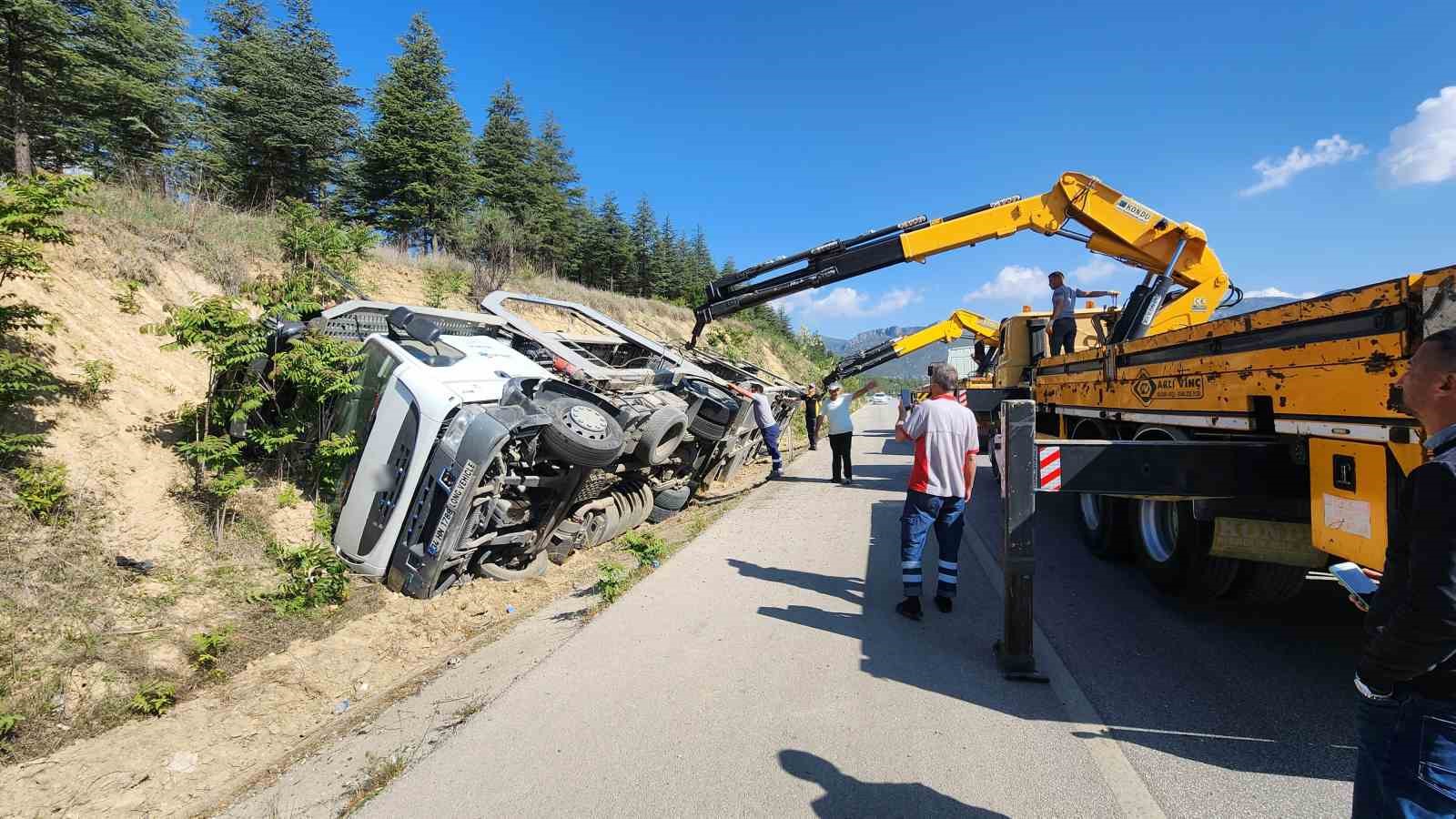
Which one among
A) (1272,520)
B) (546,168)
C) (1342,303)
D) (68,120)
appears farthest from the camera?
(546,168)

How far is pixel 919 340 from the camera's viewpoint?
16781 millimetres

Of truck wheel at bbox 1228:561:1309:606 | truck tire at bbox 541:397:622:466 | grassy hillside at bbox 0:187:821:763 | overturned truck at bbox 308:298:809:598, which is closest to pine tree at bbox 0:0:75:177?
grassy hillside at bbox 0:187:821:763

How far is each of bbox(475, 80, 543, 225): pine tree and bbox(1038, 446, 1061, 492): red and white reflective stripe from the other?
2910 centimetres

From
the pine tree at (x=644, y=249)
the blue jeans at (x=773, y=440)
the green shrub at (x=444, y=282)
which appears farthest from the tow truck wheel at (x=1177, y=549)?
the pine tree at (x=644, y=249)

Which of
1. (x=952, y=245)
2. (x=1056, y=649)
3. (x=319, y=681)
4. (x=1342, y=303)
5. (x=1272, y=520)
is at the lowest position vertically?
(x=319, y=681)

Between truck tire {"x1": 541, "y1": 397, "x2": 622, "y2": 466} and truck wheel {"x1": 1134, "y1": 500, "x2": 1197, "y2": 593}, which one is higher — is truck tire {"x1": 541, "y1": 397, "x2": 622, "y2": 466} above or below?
above

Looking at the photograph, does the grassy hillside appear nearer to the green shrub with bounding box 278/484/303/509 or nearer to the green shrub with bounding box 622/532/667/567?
the green shrub with bounding box 278/484/303/509

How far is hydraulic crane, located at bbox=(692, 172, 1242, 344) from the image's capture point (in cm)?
749

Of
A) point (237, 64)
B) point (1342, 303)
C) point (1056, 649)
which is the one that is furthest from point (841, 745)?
point (237, 64)

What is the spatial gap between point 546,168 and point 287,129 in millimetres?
15029

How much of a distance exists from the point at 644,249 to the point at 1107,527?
39514mm

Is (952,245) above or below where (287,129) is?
below

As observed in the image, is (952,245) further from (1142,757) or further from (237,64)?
(237,64)

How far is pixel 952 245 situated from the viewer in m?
8.15
